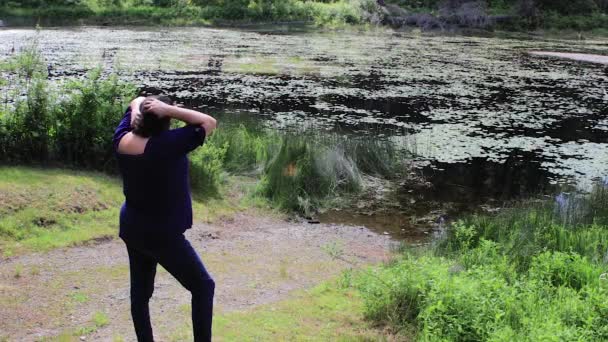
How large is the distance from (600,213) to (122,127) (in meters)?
6.68

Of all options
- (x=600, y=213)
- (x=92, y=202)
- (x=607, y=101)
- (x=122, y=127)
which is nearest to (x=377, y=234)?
(x=600, y=213)

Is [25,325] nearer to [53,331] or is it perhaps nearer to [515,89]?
[53,331]

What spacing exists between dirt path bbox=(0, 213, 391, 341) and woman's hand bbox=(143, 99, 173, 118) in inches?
72.2

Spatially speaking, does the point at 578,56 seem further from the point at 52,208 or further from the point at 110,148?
the point at 52,208

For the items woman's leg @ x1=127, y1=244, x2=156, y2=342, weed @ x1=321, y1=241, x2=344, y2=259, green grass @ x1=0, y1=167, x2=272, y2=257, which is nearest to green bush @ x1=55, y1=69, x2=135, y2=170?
green grass @ x1=0, y1=167, x2=272, y2=257

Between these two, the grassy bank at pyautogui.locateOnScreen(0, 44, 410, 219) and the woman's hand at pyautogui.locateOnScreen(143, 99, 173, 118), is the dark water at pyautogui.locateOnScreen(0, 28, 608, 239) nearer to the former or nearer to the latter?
the grassy bank at pyautogui.locateOnScreen(0, 44, 410, 219)

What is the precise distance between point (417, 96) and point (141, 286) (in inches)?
560

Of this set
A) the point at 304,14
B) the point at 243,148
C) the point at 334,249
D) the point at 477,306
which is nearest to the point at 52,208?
the point at 334,249

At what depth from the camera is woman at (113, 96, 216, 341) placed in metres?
3.23

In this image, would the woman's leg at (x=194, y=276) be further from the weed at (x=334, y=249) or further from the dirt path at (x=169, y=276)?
the weed at (x=334, y=249)

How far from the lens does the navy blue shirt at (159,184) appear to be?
3.24 m

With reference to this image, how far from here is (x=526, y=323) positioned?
4.24 metres

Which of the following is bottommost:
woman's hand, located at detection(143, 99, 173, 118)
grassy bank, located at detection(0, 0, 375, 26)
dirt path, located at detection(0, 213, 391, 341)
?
dirt path, located at detection(0, 213, 391, 341)

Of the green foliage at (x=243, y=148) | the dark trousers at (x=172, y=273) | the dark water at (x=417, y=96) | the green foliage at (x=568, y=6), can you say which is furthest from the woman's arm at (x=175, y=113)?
the green foliage at (x=568, y=6)
